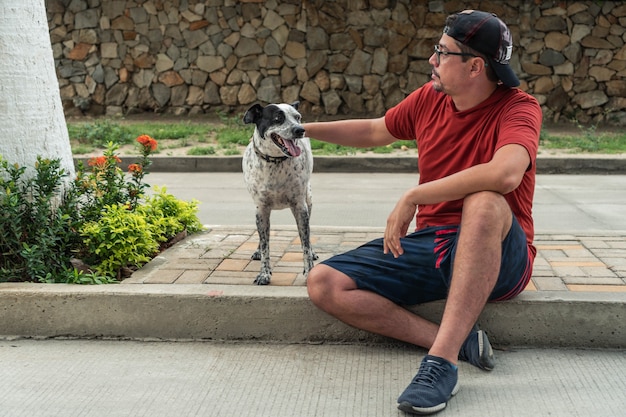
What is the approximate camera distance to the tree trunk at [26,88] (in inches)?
200

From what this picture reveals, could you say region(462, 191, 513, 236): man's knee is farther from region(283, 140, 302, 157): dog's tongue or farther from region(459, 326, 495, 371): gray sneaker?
region(283, 140, 302, 157): dog's tongue

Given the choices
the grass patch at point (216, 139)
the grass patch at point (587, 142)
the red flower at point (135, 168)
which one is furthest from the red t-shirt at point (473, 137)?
the grass patch at point (587, 142)

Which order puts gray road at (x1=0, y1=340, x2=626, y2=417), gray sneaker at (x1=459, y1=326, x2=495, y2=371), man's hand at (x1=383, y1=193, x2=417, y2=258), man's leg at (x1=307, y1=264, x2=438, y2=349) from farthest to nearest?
1. man's leg at (x1=307, y1=264, x2=438, y2=349)
2. gray sneaker at (x1=459, y1=326, x2=495, y2=371)
3. man's hand at (x1=383, y1=193, x2=417, y2=258)
4. gray road at (x1=0, y1=340, x2=626, y2=417)

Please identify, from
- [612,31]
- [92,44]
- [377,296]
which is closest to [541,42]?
[612,31]

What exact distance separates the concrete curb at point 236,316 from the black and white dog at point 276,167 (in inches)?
14.7

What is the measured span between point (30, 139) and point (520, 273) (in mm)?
3066

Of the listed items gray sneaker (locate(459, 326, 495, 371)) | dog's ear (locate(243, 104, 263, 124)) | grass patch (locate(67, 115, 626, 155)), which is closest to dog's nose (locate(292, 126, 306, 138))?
dog's ear (locate(243, 104, 263, 124))

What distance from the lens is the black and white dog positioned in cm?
460

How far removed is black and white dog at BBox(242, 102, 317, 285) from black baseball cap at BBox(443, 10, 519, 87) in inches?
41.4

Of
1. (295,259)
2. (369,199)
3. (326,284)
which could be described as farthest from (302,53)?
(326,284)

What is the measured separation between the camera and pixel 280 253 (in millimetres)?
5559

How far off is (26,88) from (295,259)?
199cm

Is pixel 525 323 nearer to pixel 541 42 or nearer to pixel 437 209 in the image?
pixel 437 209

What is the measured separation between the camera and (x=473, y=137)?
4.03m
